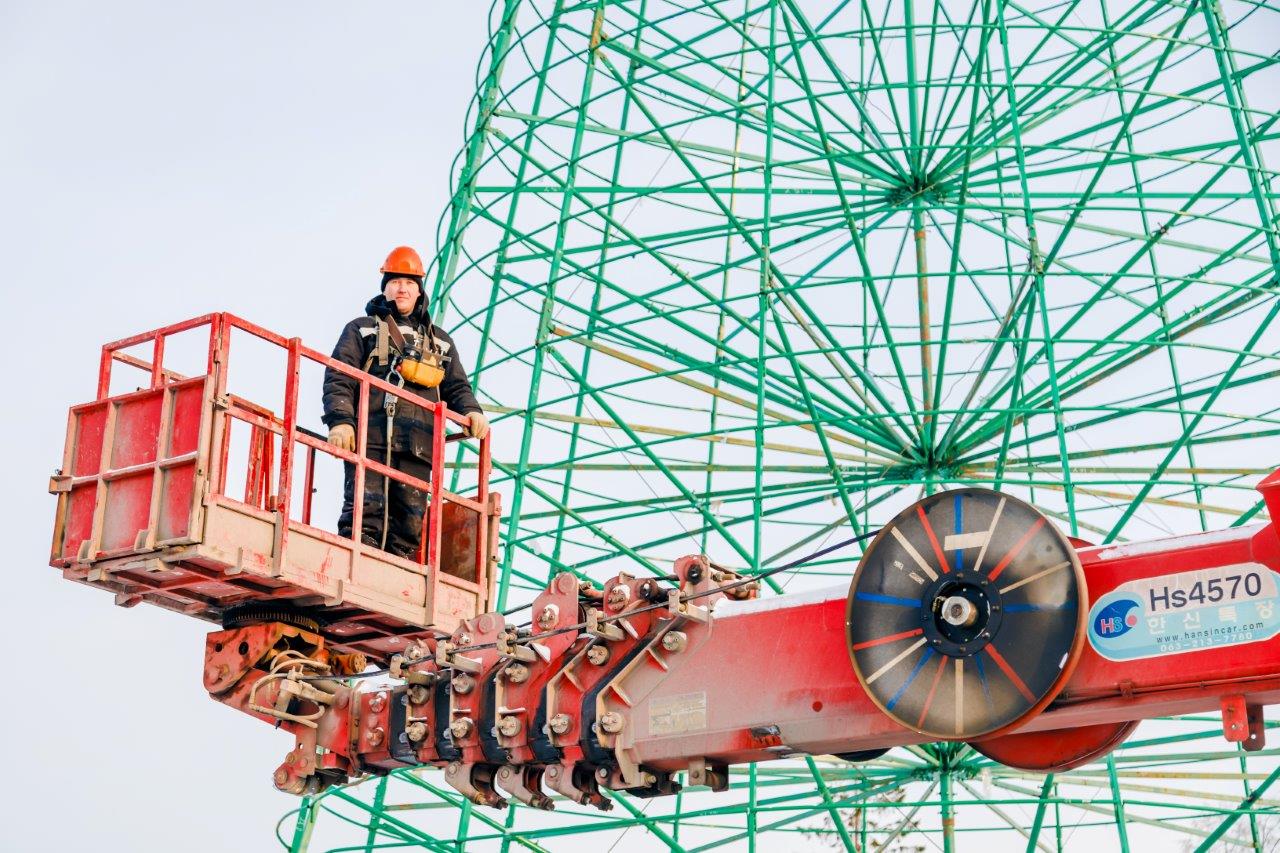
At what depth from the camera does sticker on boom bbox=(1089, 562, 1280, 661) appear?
25.4 feet

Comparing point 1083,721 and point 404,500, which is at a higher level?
point 404,500

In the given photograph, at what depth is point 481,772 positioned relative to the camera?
10.0 metres

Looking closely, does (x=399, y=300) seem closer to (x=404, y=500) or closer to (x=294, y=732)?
(x=404, y=500)

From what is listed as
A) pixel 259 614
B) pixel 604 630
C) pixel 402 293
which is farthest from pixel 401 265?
pixel 604 630

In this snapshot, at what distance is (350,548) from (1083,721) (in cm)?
468

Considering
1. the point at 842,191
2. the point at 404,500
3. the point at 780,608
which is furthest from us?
the point at 842,191

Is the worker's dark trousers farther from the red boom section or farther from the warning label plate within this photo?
the warning label plate

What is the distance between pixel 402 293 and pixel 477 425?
1077 mm

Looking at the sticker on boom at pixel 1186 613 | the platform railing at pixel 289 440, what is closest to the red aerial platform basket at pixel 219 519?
the platform railing at pixel 289 440

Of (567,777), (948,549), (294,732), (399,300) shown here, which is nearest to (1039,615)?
(948,549)

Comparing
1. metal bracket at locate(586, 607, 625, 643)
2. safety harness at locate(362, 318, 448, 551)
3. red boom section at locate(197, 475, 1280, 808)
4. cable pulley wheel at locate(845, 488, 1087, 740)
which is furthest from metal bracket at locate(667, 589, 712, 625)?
safety harness at locate(362, 318, 448, 551)

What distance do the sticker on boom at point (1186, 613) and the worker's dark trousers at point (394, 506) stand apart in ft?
16.7

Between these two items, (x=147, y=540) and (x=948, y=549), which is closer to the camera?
(x=948, y=549)

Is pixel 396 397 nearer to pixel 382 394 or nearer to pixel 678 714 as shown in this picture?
pixel 382 394
